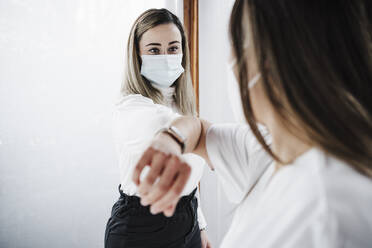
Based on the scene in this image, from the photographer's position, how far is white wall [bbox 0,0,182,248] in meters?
1.29

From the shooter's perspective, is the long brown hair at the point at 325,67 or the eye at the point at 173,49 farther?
the eye at the point at 173,49

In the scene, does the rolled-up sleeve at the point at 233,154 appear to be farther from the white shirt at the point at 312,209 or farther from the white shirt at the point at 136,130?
the white shirt at the point at 136,130

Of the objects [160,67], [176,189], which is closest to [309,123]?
[176,189]

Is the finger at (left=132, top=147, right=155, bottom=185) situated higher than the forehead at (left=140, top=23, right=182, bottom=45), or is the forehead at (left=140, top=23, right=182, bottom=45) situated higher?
the forehead at (left=140, top=23, right=182, bottom=45)

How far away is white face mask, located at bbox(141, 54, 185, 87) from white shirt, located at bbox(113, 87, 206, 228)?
15 centimetres

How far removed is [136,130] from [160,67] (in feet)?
1.19

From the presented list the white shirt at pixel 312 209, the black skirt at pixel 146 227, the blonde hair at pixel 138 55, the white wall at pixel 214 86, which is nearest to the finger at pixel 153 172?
the white shirt at pixel 312 209

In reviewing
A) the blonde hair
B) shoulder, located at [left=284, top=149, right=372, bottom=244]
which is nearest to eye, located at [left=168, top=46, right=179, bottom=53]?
the blonde hair

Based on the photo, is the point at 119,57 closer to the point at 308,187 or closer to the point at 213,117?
the point at 213,117

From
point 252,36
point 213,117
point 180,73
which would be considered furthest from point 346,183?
point 213,117

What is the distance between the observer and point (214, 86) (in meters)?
1.68

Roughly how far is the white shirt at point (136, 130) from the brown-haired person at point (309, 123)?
0.40 meters

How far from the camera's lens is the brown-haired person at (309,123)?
0.31 meters

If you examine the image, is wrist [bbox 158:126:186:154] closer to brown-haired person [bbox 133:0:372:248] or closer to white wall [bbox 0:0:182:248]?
brown-haired person [bbox 133:0:372:248]
